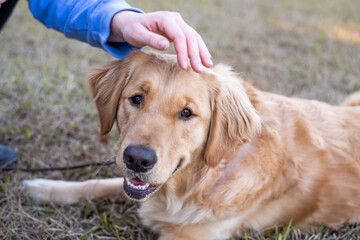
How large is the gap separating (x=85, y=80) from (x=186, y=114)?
9.45 feet

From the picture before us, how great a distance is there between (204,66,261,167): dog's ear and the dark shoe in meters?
1.84

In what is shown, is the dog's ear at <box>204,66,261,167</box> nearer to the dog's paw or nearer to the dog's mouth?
the dog's mouth

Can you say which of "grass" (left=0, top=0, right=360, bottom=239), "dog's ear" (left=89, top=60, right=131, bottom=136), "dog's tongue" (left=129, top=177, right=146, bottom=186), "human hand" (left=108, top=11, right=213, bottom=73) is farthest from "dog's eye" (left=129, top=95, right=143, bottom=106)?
"grass" (left=0, top=0, right=360, bottom=239)

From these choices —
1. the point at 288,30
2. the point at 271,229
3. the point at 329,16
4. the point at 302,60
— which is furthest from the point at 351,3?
the point at 271,229

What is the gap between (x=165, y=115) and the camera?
2.19m

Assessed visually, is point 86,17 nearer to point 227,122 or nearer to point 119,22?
point 119,22

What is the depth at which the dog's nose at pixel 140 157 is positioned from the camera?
2.03 metres

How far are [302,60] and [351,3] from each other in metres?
5.77

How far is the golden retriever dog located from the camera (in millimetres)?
2217

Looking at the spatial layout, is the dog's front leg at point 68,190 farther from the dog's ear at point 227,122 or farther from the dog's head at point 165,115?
the dog's ear at point 227,122

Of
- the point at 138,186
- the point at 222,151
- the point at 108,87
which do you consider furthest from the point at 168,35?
the point at 138,186

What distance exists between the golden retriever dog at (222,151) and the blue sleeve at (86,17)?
0.64 ft

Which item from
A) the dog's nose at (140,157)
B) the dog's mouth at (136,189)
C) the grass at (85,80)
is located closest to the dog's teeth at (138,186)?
the dog's mouth at (136,189)

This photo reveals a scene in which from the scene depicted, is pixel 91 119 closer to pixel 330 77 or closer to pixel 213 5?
pixel 330 77
